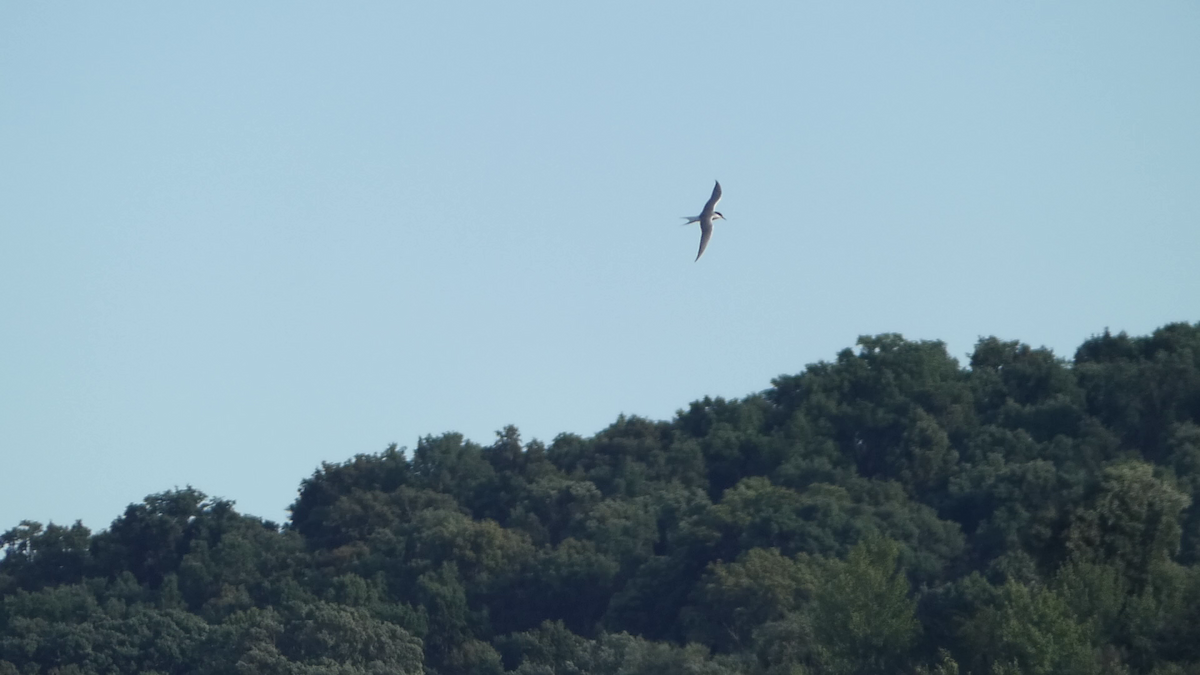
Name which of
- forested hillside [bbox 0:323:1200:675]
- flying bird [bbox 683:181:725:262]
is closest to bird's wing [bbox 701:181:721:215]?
flying bird [bbox 683:181:725:262]

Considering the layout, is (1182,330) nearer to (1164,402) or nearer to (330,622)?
(1164,402)

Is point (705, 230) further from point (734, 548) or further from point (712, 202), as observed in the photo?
point (734, 548)

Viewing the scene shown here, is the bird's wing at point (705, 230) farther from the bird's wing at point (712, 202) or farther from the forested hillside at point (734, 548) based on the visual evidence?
the forested hillside at point (734, 548)

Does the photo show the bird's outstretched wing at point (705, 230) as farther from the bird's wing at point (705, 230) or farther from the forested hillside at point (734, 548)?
the forested hillside at point (734, 548)

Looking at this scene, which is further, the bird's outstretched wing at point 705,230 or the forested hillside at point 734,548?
the forested hillside at point 734,548

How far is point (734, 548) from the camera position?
143 ft

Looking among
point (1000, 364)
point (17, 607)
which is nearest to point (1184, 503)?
point (1000, 364)

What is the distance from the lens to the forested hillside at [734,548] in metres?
28.8

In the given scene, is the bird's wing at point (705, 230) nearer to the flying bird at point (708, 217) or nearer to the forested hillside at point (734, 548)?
the flying bird at point (708, 217)

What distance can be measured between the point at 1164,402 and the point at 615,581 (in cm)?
1616

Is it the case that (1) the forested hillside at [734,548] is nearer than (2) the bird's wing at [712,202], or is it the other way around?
(2) the bird's wing at [712,202]

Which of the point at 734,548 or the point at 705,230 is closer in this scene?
the point at 705,230

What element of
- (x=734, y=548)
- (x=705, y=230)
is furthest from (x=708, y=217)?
(x=734, y=548)

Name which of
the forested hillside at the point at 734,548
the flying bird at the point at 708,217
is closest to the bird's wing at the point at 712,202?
the flying bird at the point at 708,217
